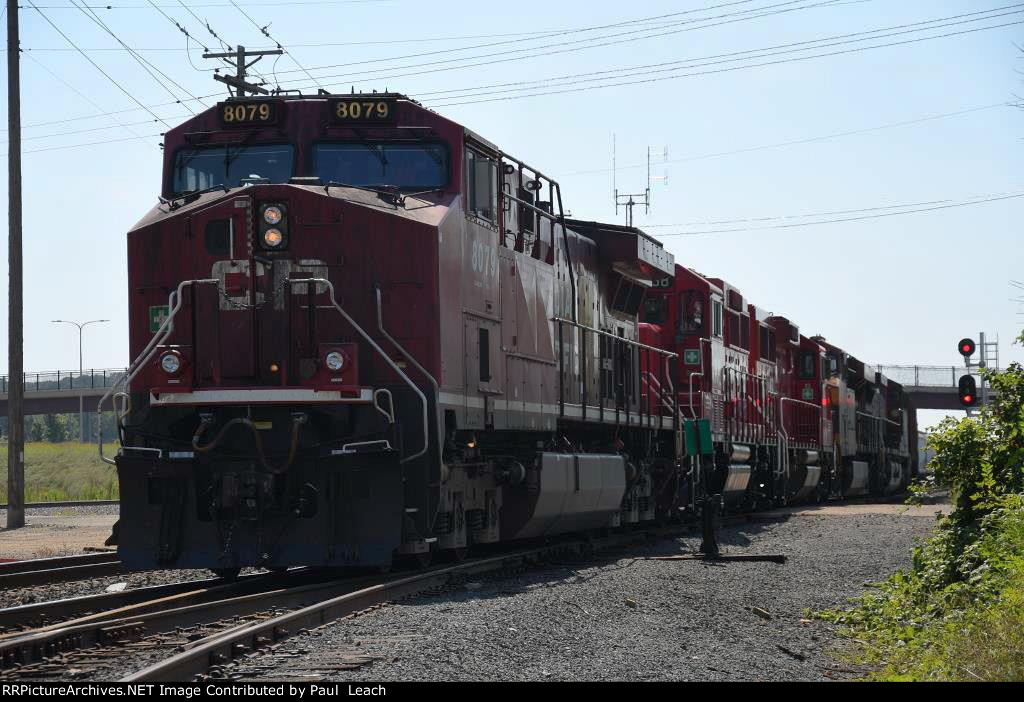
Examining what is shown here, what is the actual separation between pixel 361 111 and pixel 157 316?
8.38 ft

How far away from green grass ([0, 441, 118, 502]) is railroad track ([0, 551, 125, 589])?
25268 mm

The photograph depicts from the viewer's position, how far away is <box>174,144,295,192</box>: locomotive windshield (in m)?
12.3

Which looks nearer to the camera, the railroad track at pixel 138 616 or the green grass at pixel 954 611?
the green grass at pixel 954 611

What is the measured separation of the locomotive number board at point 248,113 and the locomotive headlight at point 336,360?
2.52 meters

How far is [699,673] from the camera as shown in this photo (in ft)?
23.4

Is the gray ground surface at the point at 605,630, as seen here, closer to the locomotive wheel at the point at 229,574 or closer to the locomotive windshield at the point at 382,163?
the locomotive wheel at the point at 229,574

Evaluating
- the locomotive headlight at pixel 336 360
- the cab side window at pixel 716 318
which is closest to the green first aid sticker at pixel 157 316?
the locomotive headlight at pixel 336 360

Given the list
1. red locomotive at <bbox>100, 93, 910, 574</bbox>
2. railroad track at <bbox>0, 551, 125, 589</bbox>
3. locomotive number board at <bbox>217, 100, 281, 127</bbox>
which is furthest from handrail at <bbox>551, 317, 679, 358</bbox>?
railroad track at <bbox>0, 551, 125, 589</bbox>

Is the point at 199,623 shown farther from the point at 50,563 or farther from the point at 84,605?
the point at 50,563

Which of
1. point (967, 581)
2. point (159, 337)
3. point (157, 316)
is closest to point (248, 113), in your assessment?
point (157, 316)

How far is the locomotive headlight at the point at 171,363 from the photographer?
1124 centimetres

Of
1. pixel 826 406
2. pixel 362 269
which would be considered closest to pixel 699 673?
pixel 362 269

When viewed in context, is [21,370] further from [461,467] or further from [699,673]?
[699,673]

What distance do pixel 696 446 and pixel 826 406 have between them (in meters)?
17.9
